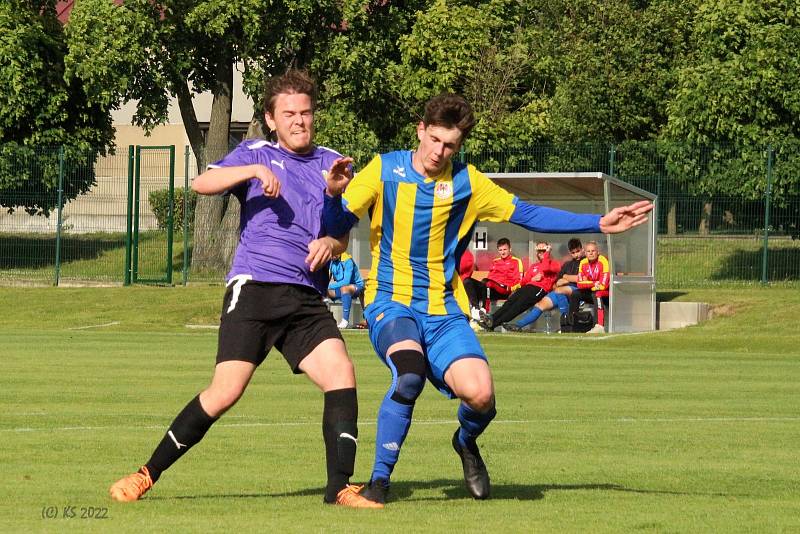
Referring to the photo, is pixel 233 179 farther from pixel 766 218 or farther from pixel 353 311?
pixel 766 218

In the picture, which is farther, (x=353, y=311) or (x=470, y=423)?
(x=353, y=311)

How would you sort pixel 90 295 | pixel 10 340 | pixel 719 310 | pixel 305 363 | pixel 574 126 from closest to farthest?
1. pixel 305 363
2. pixel 10 340
3. pixel 719 310
4. pixel 90 295
5. pixel 574 126

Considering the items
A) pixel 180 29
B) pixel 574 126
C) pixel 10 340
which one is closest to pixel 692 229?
pixel 180 29

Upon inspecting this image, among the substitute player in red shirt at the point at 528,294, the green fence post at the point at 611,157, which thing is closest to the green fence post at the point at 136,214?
the substitute player in red shirt at the point at 528,294

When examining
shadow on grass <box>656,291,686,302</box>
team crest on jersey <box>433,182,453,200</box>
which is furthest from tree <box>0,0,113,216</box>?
team crest on jersey <box>433,182,453,200</box>

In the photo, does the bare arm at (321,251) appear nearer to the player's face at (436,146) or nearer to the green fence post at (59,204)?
the player's face at (436,146)

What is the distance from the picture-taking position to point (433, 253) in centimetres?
764

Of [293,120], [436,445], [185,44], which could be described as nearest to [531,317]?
[185,44]

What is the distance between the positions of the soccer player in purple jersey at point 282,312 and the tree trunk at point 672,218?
2198 centimetres

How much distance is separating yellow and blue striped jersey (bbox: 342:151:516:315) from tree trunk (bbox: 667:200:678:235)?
21323mm

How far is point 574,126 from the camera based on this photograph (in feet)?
156

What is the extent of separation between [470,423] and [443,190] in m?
1.18

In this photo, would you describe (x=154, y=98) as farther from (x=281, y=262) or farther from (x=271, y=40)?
(x=281, y=262)

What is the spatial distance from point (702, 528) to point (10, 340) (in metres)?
15.3
